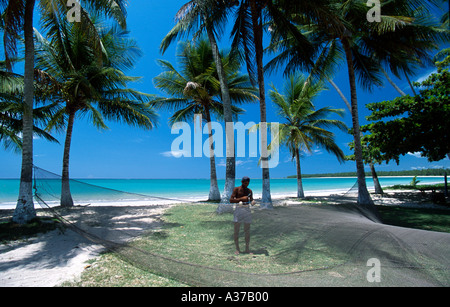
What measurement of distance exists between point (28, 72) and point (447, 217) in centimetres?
1219

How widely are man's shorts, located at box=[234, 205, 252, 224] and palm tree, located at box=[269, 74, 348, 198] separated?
9.26m

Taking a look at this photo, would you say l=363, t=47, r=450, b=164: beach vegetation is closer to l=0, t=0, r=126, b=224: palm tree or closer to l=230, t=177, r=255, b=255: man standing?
l=230, t=177, r=255, b=255: man standing

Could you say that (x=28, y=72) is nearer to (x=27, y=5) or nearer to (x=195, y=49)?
(x=27, y=5)

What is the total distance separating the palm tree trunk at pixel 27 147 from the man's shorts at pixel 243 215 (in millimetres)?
5587

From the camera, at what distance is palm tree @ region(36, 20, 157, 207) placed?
26.9ft

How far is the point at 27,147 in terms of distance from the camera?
19.3 feet

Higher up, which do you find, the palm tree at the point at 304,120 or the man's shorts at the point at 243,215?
the palm tree at the point at 304,120

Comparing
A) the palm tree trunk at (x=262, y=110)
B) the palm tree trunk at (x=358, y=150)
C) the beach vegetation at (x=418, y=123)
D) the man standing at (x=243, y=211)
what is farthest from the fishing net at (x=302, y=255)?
the beach vegetation at (x=418, y=123)

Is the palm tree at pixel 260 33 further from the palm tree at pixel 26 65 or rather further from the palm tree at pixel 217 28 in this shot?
the palm tree at pixel 26 65

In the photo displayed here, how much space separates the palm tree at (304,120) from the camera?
12609mm

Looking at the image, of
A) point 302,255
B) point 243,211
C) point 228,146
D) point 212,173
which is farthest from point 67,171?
point 302,255
